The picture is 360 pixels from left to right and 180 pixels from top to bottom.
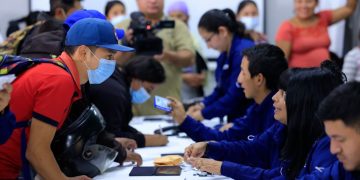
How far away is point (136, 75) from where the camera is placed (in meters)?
3.04

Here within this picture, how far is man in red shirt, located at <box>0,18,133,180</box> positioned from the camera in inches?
69.1

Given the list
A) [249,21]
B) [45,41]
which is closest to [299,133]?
[45,41]

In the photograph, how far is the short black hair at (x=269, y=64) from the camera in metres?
2.49

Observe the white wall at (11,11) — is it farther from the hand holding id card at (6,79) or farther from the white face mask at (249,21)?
the hand holding id card at (6,79)

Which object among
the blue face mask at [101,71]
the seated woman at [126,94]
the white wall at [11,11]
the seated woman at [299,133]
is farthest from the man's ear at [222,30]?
the white wall at [11,11]

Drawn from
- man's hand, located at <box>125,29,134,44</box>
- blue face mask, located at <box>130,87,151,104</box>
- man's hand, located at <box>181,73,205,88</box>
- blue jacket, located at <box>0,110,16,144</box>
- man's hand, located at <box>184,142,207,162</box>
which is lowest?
man's hand, located at <box>181,73,205,88</box>

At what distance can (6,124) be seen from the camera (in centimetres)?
175

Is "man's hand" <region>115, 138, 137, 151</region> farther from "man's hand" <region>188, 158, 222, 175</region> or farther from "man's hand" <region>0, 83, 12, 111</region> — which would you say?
"man's hand" <region>0, 83, 12, 111</region>

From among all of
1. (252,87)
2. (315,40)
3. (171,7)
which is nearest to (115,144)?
(252,87)

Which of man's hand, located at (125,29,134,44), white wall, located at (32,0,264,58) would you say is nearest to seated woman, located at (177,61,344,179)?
man's hand, located at (125,29,134,44)

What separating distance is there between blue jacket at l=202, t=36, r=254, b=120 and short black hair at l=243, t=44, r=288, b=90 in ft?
2.14

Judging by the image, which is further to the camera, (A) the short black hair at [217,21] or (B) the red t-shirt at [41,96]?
(A) the short black hair at [217,21]

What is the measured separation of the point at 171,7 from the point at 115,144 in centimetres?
291

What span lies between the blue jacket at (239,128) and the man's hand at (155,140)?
0.18 metres
